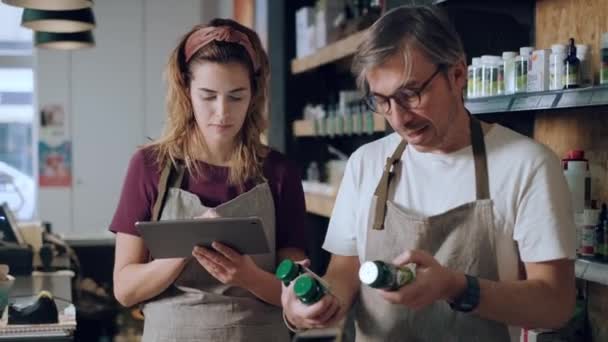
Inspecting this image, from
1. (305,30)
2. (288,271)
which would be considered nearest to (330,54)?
(305,30)

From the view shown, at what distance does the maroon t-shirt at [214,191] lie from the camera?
196 cm

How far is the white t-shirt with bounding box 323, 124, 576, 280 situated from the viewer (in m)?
1.49

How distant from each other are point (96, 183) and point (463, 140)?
6727mm

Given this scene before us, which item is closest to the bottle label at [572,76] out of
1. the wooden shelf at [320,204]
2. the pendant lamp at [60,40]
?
the wooden shelf at [320,204]

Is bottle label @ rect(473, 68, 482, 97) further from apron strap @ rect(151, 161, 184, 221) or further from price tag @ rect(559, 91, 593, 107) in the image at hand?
apron strap @ rect(151, 161, 184, 221)

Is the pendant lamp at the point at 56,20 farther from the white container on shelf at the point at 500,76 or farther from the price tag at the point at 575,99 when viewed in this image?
the price tag at the point at 575,99

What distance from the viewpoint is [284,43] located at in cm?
520

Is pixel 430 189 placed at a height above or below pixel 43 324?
above

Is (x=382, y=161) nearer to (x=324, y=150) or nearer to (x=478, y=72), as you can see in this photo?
(x=478, y=72)

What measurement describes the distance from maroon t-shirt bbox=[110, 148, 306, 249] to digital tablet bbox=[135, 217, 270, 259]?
15 centimetres

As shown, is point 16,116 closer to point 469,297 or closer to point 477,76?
point 477,76

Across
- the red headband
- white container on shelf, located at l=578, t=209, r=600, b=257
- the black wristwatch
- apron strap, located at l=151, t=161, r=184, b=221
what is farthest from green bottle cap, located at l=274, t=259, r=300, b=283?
white container on shelf, located at l=578, t=209, r=600, b=257

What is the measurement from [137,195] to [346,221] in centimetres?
55

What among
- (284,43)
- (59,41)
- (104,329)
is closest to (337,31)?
(284,43)
